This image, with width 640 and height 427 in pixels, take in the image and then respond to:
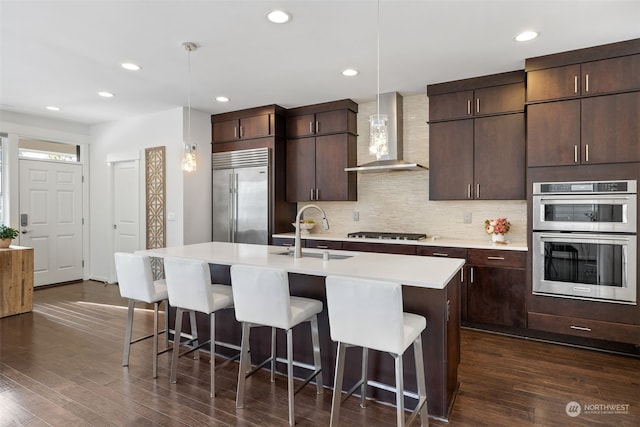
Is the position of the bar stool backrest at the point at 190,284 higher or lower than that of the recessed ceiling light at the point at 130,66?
lower

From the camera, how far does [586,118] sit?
3412 mm

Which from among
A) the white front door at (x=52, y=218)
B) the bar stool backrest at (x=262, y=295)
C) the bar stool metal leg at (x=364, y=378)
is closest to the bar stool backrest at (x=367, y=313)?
the bar stool backrest at (x=262, y=295)

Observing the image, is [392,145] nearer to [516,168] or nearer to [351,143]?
[351,143]

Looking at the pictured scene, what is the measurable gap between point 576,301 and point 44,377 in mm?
4522

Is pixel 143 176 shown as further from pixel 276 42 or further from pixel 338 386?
pixel 338 386

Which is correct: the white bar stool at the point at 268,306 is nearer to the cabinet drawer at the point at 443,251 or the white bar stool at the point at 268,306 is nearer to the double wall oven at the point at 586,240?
the cabinet drawer at the point at 443,251

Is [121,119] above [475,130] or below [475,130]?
above

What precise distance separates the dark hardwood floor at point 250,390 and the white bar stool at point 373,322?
19.9 inches

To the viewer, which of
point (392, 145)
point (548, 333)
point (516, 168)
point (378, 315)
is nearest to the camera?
point (378, 315)

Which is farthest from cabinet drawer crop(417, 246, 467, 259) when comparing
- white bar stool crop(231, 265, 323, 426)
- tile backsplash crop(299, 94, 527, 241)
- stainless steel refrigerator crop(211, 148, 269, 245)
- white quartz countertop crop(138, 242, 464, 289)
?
stainless steel refrigerator crop(211, 148, 269, 245)

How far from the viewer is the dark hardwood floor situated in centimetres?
231

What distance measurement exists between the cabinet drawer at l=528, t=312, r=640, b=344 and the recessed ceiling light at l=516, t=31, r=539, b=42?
2.50m

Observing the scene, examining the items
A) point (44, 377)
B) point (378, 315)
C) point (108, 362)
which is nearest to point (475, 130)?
point (378, 315)

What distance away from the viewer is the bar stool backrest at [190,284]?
2559 mm
